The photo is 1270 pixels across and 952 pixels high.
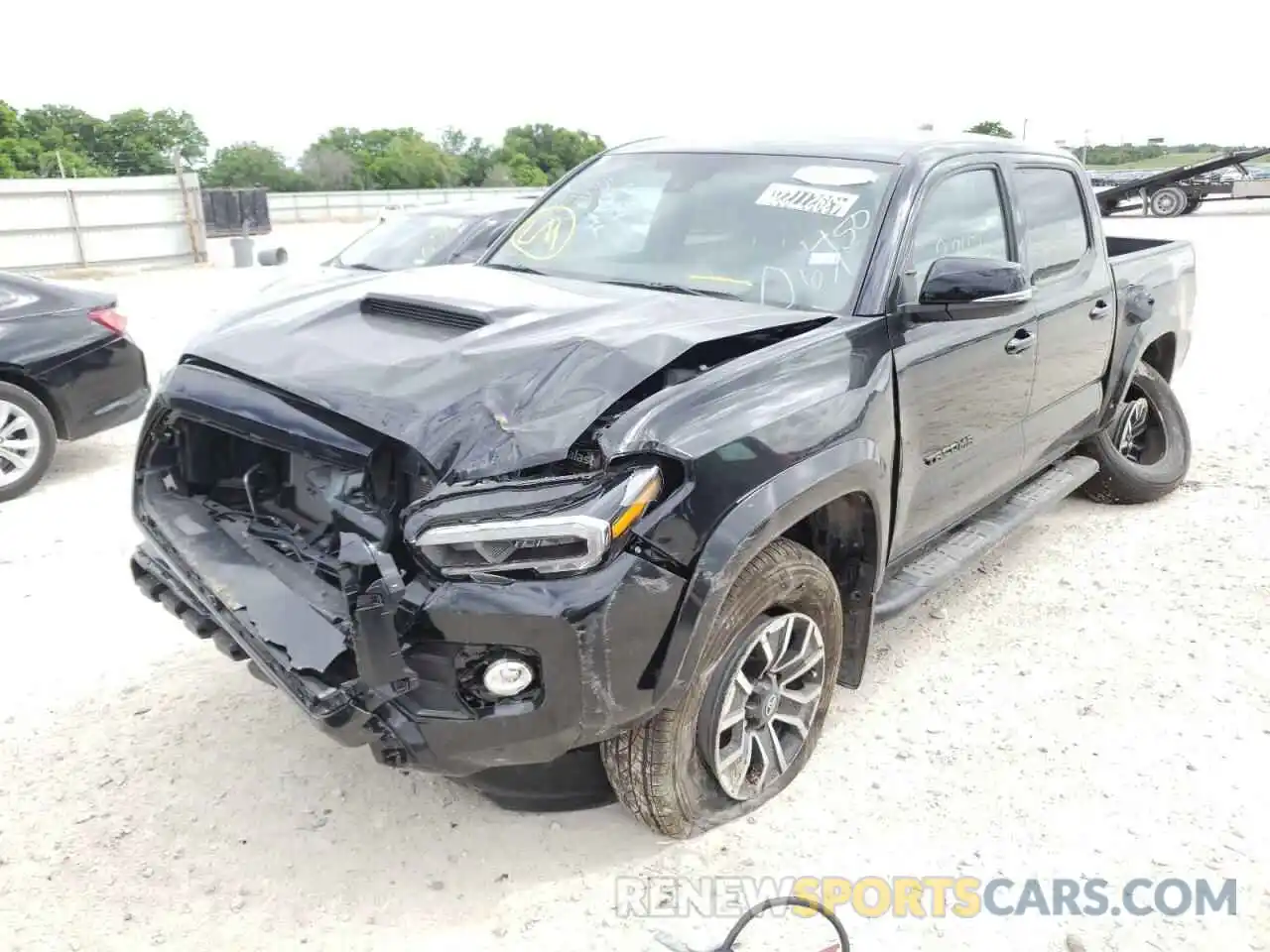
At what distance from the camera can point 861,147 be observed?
3654mm

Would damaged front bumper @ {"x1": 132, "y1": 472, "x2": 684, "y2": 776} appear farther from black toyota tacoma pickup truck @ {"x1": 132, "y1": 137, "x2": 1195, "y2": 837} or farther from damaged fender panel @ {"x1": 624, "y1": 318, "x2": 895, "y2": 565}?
damaged fender panel @ {"x1": 624, "y1": 318, "x2": 895, "y2": 565}

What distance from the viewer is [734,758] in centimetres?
284

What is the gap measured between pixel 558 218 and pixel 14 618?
9.25 feet

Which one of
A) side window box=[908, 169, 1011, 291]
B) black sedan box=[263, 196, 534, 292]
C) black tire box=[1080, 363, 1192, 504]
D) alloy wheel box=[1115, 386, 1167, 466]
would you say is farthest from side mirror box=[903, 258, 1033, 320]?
black sedan box=[263, 196, 534, 292]

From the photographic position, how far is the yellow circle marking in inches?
155

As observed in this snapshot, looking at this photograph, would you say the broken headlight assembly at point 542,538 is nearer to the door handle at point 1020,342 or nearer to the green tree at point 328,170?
the door handle at point 1020,342

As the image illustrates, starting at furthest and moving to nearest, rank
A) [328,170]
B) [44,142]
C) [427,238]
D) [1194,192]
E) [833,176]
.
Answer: [328,170] → [44,142] → [1194,192] → [427,238] → [833,176]

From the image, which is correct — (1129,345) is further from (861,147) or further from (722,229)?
(722,229)

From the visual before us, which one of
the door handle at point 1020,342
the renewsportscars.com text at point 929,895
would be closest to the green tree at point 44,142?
the door handle at point 1020,342

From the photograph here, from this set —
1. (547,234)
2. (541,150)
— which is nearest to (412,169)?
(541,150)

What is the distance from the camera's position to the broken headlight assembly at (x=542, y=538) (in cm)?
225

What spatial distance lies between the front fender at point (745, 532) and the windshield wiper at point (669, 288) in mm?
754

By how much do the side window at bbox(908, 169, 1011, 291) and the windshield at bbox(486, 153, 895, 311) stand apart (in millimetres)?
211

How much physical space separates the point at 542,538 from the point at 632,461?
0.96ft
